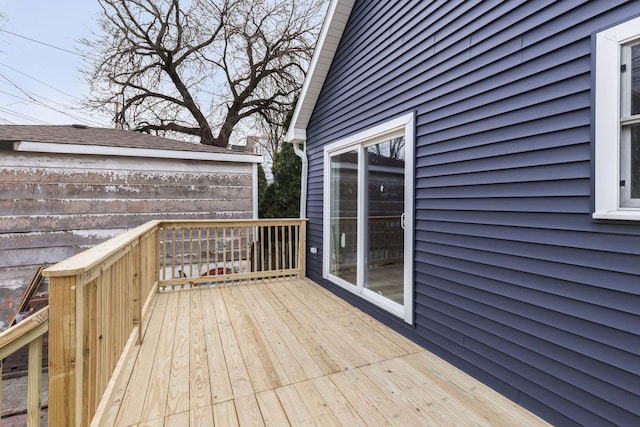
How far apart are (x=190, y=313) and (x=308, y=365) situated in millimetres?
1764

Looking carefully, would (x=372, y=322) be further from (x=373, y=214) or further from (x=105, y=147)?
(x=105, y=147)

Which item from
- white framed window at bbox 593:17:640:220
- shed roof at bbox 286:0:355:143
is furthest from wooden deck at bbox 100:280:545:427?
shed roof at bbox 286:0:355:143

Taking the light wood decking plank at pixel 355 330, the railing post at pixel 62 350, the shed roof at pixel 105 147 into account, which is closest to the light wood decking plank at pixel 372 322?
the light wood decking plank at pixel 355 330

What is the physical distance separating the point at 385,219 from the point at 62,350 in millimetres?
2783

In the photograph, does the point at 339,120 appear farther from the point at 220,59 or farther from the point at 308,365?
the point at 220,59

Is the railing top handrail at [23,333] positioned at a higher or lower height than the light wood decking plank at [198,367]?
higher

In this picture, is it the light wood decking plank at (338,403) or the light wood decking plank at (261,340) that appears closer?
the light wood decking plank at (338,403)

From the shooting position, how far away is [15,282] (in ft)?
14.3

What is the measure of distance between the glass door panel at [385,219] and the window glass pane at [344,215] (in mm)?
284

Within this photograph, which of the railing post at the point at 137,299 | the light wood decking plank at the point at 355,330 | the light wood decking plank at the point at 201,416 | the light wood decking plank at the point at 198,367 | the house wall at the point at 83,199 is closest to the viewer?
the light wood decking plank at the point at 201,416

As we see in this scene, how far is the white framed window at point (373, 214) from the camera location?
2.96 metres

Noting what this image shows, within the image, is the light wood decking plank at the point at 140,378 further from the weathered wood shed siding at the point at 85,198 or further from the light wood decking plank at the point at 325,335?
the weathered wood shed siding at the point at 85,198

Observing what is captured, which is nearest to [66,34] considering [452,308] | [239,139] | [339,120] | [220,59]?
[220,59]

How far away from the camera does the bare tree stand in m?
9.55
